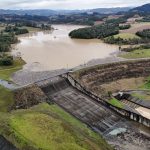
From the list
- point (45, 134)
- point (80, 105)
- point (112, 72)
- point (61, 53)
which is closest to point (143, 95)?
point (80, 105)

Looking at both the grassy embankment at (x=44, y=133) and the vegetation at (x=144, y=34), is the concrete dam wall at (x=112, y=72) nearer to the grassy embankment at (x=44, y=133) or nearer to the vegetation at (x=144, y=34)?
the grassy embankment at (x=44, y=133)

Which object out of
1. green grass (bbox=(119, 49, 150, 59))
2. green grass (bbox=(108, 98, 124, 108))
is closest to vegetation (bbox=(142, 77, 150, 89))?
green grass (bbox=(108, 98, 124, 108))

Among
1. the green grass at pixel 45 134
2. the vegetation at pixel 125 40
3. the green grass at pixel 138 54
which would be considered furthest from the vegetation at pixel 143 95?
the vegetation at pixel 125 40

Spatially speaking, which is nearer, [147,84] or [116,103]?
[116,103]

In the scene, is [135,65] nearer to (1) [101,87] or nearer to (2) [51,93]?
(1) [101,87]

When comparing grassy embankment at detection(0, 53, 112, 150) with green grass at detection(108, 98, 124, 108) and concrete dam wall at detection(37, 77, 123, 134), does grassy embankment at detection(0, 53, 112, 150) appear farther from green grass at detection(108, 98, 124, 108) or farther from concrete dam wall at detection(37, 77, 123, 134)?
green grass at detection(108, 98, 124, 108)

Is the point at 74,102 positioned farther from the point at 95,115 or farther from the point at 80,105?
the point at 95,115

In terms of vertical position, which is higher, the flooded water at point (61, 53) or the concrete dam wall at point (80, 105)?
the flooded water at point (61, 53)
